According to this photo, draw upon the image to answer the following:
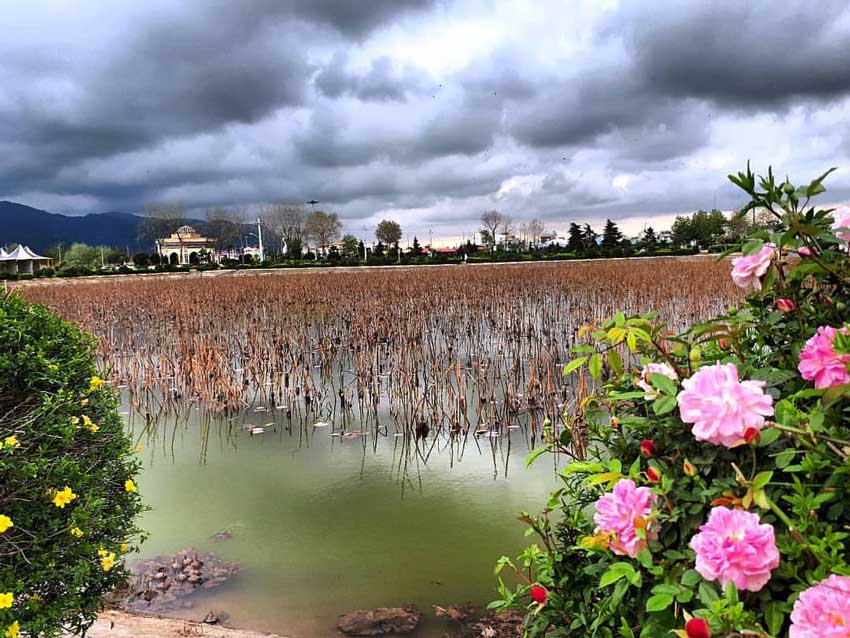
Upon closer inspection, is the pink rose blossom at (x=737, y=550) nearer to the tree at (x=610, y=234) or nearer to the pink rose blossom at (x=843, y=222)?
the pink rose blossom at (x=843, y=222)

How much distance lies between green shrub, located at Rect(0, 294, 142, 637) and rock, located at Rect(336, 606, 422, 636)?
1.19m

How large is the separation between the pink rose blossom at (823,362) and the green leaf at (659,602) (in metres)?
0.47

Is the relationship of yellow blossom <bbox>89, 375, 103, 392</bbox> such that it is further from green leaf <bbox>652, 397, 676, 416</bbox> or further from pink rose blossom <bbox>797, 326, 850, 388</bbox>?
pink rose blossom <bbox>797, 326, 850, 388</bbox>

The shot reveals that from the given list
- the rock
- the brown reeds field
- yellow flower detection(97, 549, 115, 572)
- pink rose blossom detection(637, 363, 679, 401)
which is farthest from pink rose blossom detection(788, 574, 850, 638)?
the rock

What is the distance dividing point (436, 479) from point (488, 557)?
1273 millimetres

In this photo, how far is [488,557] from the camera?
11.9 feet

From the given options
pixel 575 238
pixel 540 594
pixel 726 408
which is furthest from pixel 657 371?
pixel 575 238

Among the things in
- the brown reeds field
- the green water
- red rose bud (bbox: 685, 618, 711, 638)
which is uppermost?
red rose bud (bbox: 685, 618, 711, 638)

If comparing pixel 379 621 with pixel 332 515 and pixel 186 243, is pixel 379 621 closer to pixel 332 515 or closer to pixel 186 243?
pixel 332 515

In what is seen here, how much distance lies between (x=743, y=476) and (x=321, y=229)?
67353 mm

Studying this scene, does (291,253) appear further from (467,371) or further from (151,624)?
(151,624)

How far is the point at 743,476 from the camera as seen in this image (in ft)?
3.25

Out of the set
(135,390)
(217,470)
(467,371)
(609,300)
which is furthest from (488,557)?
(609,300)

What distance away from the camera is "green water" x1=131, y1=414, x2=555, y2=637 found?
3219 millimetres
